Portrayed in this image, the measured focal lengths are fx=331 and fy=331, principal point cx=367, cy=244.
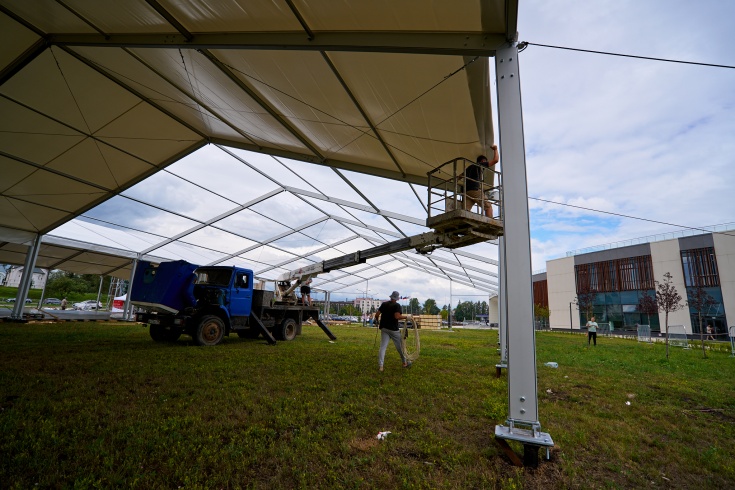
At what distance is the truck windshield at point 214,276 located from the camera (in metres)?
11.2

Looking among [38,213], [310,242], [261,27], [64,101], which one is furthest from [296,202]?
[38,213]

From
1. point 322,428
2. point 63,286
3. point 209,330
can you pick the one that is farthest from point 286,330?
point 63,286

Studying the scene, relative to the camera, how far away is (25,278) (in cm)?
1634

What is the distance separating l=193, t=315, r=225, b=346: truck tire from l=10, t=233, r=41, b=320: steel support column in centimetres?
1278

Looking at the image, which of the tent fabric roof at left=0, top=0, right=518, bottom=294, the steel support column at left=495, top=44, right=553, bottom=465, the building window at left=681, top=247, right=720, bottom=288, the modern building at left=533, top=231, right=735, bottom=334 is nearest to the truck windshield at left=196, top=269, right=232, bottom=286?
the tent fabric roof at left=0, top=0, right=518, bottom=294

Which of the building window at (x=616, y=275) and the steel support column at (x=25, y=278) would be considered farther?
the building window at (x=616, y=275)

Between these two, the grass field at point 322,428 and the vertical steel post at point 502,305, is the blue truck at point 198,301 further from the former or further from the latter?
the vertical steel post at point 502,305

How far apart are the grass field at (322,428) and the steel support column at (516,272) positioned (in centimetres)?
41

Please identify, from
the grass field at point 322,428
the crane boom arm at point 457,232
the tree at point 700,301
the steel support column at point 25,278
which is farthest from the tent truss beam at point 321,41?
the tree at point 700,301

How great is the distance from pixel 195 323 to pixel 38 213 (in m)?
11.2

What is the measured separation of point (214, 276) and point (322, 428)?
886cm

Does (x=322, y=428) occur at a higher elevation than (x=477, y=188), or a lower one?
lower

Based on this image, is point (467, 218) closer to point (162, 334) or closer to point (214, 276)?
point (214, 276)

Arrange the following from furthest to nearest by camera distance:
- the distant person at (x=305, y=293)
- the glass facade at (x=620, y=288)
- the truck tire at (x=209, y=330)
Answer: the glass facade at (x=620, y=288), the distant person at (x=305, y=293), the truck tire at (x=209, y=330)
